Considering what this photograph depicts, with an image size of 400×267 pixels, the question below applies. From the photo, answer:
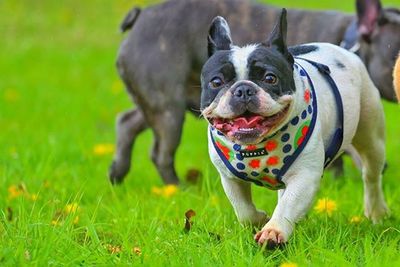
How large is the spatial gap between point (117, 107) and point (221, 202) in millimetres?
5195

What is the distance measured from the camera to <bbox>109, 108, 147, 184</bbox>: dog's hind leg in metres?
6.44

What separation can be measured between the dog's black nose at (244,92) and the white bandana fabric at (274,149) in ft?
0.92

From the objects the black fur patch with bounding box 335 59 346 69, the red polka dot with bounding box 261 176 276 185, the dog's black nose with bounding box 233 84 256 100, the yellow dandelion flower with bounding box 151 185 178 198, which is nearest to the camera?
the dog's black nose with bounding box 233 84 256 100

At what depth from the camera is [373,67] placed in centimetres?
625

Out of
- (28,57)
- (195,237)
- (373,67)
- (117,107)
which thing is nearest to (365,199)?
(195,237)

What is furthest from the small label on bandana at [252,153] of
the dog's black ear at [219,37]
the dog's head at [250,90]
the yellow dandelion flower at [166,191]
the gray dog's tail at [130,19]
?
the gray dog's tail at [130,19]

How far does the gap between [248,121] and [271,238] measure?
449 mm

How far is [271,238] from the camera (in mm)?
3520

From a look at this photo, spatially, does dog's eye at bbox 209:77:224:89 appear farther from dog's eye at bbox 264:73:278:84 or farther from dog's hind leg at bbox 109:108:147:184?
dog's hind leg at bbox 109:108:147:184

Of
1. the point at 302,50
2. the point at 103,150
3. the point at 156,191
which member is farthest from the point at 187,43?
the point at 302,50

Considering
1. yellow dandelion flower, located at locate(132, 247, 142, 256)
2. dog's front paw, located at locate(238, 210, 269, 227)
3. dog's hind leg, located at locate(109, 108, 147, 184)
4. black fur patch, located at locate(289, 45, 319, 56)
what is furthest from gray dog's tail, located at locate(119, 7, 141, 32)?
yellow dandelion flower, located at locate(132, 247, 142, 256)

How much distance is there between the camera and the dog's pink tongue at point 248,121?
3518mm

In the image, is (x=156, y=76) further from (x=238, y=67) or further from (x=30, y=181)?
(x=238, y=67)

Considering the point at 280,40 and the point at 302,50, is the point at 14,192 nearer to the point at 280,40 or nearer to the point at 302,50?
the point at 302,50
